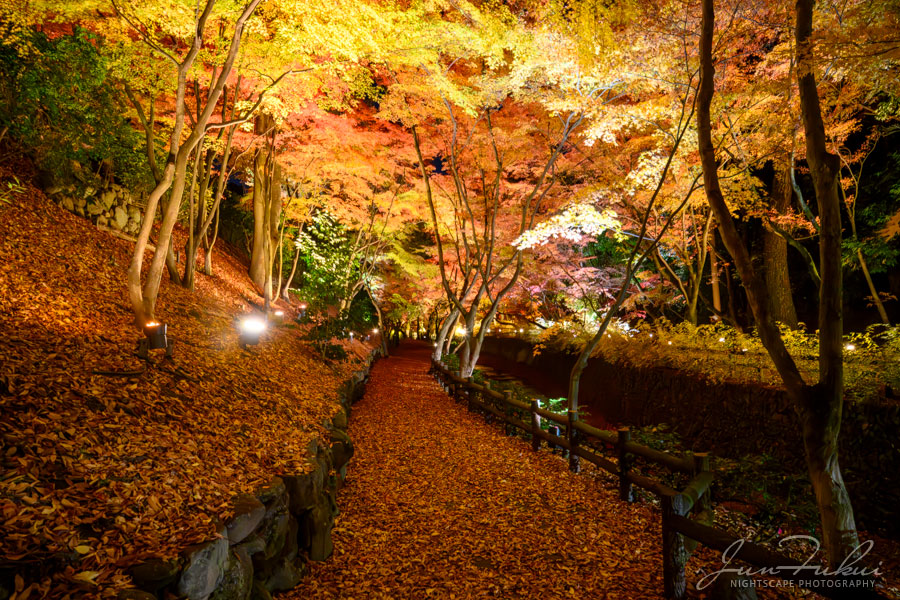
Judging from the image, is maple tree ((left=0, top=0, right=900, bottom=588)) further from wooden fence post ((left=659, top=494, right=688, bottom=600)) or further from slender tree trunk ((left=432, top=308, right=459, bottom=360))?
wooden fence post ((left=659, top=494, right=688, bottom=600))

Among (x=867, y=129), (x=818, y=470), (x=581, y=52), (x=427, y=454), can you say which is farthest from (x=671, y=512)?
(x=867, y=129)

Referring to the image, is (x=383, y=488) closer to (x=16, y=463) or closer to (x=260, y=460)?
(x=260, y=460)

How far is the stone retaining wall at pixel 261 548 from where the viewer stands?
8.09 ft

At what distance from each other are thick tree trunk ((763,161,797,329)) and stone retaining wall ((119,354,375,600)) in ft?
37.9

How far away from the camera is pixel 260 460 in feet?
13.8

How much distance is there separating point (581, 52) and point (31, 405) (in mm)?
8916

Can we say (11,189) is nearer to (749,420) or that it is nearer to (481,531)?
(481,531)

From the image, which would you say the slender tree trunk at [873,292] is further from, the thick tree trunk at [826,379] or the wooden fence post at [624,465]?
the wooden fence post at [624,465]

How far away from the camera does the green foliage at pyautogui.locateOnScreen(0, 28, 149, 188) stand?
20.7ft

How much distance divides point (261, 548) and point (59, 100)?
7.86m

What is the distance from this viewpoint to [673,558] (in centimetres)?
343

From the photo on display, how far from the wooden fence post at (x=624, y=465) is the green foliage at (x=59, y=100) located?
9.50m

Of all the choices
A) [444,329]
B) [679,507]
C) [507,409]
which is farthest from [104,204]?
[679,507]
